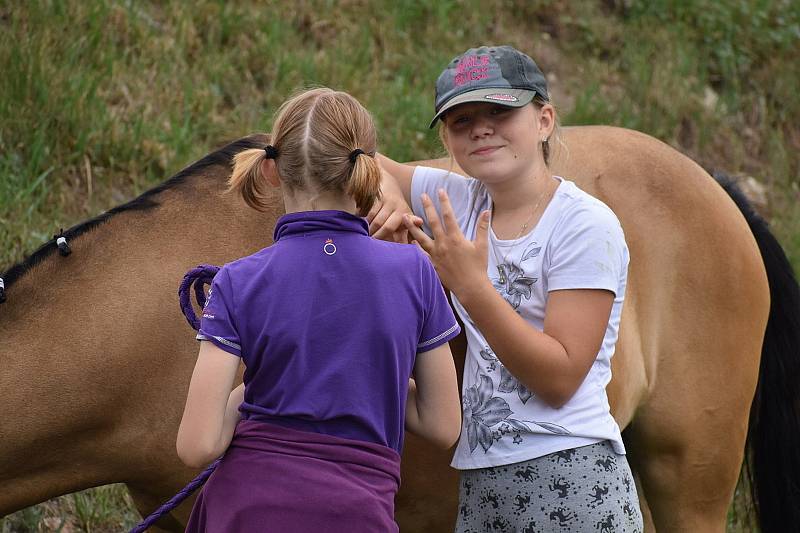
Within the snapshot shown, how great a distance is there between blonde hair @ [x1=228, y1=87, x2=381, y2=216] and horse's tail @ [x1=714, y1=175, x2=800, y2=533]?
1995 millimetres

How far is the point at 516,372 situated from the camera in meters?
1.98

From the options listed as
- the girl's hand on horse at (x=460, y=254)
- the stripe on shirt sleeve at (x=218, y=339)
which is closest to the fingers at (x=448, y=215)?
the girl's hand on horse at (x=460, y=254)

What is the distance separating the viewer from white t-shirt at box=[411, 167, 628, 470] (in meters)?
2.03

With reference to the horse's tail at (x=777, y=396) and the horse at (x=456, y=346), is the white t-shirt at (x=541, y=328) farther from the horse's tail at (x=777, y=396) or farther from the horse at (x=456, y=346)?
the horse's tail at (x=777, y=396)

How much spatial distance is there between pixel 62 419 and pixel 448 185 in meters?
1.10

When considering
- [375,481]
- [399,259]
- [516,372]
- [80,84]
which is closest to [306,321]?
[399,259]

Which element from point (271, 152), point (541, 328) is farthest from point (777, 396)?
point (271, 152)

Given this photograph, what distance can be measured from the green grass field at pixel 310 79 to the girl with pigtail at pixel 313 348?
1170mm

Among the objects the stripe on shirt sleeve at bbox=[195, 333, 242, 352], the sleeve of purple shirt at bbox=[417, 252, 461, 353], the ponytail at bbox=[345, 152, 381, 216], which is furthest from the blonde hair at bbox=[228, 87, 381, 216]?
the stripe on shirt sleeve at bbox=[195, 333, 242, 352]

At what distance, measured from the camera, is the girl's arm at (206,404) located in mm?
1608

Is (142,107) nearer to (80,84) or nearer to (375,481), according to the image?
(80,84)

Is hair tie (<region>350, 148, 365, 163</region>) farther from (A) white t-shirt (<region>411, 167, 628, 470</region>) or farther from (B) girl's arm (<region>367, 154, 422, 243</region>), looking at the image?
(A) white t-shirt (<region>411, 167, 628, 470</region>)

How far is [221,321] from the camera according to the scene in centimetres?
161

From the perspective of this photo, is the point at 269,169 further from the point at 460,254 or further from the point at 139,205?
the point at 139,205
